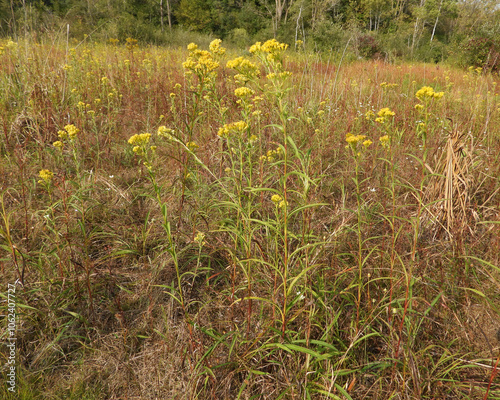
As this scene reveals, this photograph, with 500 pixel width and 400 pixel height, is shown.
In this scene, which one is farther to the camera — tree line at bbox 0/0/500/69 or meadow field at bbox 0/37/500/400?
tree line at bbox 0/0/500/69

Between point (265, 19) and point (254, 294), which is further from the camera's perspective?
point (265, 19)

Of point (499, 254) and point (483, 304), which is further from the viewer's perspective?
point (499, 254)

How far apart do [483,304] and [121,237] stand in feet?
5.93

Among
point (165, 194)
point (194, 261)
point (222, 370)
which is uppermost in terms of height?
point (165, 194)

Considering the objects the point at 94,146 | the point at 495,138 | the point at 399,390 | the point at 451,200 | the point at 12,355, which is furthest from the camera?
the point at 495,138

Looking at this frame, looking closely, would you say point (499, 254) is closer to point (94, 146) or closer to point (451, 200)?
point (451, 200)

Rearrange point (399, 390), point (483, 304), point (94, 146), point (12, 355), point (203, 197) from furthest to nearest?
point (94, 146)
point (203, 197)
point (483, 304)
point (12, 355)
point (399, 390)

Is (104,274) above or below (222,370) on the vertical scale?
above

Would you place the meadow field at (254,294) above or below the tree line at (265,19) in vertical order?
below

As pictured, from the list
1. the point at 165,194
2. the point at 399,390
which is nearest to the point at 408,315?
the point at 399,390

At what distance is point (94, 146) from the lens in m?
2.61

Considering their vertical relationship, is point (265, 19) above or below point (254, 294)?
above

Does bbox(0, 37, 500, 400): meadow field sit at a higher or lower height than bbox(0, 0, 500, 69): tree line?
lower

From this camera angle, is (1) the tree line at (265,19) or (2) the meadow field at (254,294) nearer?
(2) the meadow field at (254,294)
